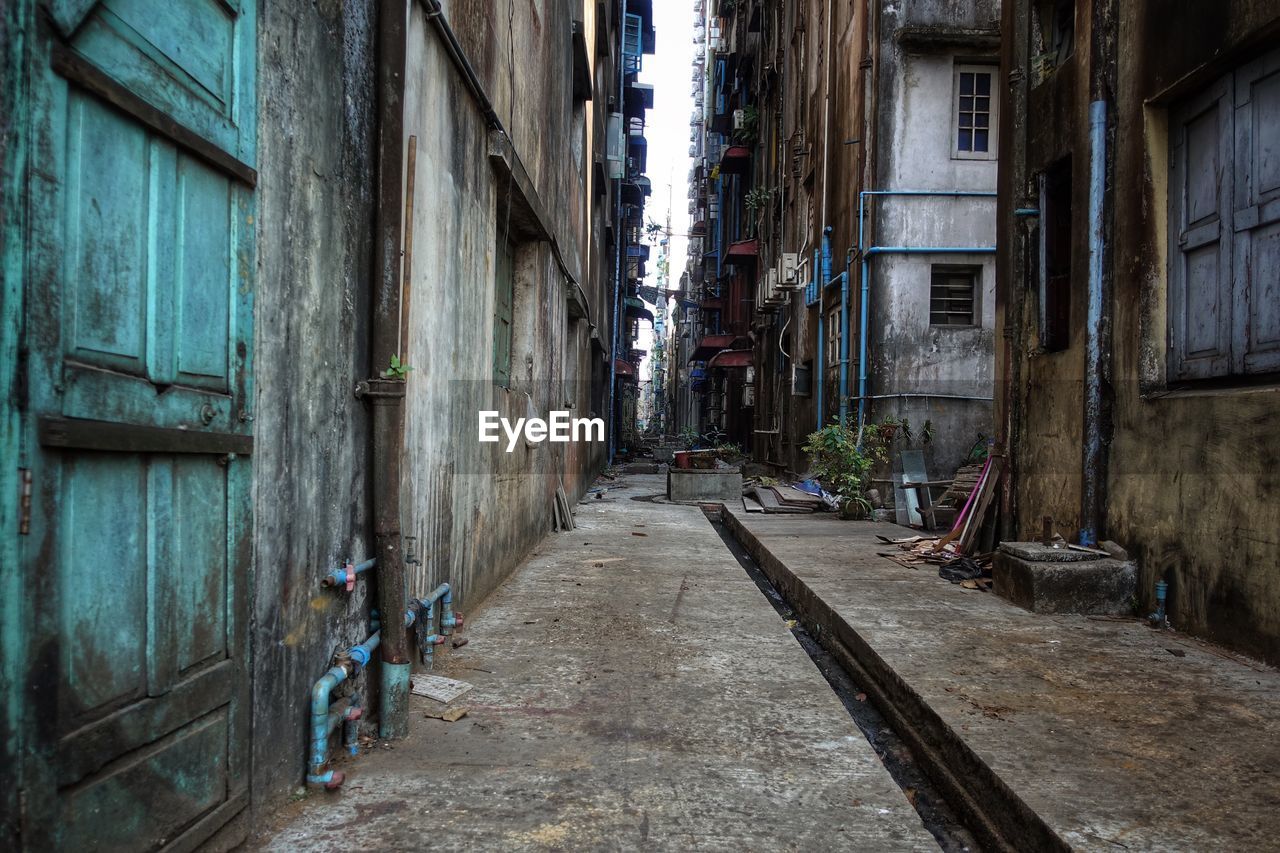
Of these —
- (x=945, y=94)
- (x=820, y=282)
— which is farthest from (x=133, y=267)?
(x=820, y=282)

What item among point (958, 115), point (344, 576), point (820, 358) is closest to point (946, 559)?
point (344, 576)

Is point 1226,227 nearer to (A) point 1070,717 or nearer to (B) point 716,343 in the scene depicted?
(A) point 1070,717

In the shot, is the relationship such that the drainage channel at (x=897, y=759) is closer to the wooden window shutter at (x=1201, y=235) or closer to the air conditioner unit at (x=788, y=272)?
the wooden window shutter at (x=1201, y=235)

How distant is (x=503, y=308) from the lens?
7.06 meters

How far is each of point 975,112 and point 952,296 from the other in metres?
2.84

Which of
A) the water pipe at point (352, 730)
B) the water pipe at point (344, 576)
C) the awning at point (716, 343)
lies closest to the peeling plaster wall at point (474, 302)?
the water pipe at point (344, 576)

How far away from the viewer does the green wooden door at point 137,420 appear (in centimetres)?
153

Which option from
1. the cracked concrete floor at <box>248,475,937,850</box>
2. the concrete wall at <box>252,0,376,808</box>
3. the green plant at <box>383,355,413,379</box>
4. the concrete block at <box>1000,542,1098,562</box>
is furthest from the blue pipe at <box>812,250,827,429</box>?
the concrete wall at <box>252,0,376,808</box>

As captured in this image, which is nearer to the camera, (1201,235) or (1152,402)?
(1201,235)

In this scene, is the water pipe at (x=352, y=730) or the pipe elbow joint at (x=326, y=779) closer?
the pipe elbow joint at (x=326, y=779)

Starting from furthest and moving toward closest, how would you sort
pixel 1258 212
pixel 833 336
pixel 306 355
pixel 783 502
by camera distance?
pixel 833 336 → pixel 783 502 → pixel 1258 212 → pixel 306 355

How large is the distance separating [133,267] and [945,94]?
12.6 m

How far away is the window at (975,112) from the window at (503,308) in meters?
8.00

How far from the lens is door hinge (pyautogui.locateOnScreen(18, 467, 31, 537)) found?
4.81ft
